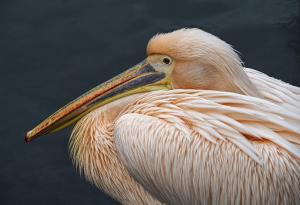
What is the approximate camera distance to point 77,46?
5.93 metres

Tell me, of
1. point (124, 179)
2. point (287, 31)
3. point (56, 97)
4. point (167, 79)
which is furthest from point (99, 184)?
point (287, 31)

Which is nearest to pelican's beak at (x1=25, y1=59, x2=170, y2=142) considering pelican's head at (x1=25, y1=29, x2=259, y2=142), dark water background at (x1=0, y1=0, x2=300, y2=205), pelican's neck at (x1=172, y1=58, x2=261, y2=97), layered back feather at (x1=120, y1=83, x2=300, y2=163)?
pelican's head at (x1=25, y1=29, x2=259, y2=142)

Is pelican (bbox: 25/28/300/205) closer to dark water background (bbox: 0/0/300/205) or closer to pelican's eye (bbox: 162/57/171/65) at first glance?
pelican's eye (bbox: 162/57/171/65)

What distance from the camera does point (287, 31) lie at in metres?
6.00

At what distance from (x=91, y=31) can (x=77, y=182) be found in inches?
60.2

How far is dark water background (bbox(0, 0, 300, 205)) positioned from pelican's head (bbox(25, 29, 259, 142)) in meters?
1.22

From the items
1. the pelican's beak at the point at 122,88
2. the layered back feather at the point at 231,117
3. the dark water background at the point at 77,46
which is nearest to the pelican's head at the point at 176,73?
the pelican's beak at the point at 122,88

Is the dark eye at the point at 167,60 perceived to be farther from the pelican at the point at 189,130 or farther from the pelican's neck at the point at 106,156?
the pelican's neck at the point at 106,156

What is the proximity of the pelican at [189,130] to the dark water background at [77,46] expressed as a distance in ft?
4.01

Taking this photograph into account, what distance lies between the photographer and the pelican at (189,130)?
350 cm

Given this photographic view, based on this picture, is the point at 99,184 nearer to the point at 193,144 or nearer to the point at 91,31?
the point at 193,144

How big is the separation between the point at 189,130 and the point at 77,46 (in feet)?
8.35

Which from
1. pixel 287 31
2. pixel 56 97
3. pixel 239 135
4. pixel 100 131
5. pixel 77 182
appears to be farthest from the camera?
pixel 287 31

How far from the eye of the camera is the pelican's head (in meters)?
3.77
